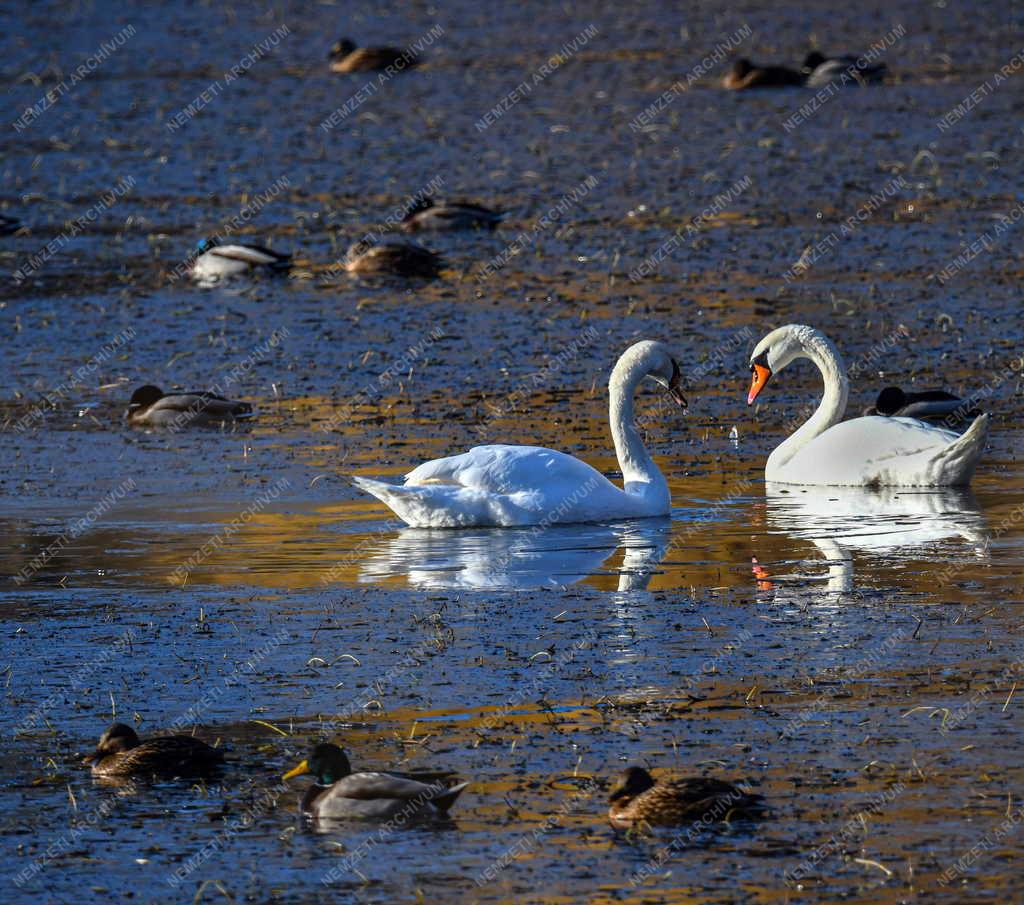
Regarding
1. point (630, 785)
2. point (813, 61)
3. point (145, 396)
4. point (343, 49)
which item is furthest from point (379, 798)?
point (343, 49)

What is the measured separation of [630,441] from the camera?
12.5 metres

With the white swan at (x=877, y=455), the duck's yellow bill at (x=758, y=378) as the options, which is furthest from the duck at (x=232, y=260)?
the white swan at (x=877, y=455)

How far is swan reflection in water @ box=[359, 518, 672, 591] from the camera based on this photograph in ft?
35.1

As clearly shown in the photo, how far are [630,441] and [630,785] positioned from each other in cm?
567

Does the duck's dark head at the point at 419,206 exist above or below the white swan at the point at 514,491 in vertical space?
above

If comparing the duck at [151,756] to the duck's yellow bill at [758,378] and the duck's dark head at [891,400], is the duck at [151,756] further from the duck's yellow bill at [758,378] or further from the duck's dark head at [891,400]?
the duck's dark head at [891,400]

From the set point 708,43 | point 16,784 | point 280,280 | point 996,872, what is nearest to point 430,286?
point 280,280

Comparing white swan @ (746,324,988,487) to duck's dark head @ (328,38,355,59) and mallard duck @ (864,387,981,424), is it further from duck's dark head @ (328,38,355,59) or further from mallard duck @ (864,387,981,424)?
duck's dark head @ (328,38,355,59)

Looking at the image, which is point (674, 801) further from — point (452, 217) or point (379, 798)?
point (452, 217)

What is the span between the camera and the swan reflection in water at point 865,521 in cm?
1091

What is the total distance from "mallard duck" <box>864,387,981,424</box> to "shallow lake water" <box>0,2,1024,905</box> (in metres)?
0.24

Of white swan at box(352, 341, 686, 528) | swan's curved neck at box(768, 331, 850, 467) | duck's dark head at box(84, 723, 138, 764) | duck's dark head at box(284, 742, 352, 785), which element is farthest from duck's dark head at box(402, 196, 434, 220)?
duck's dark head at box(284, 742, 352, 785)

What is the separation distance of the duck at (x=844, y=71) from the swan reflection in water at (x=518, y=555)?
2028 centimetres

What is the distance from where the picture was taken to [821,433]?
13422mm
